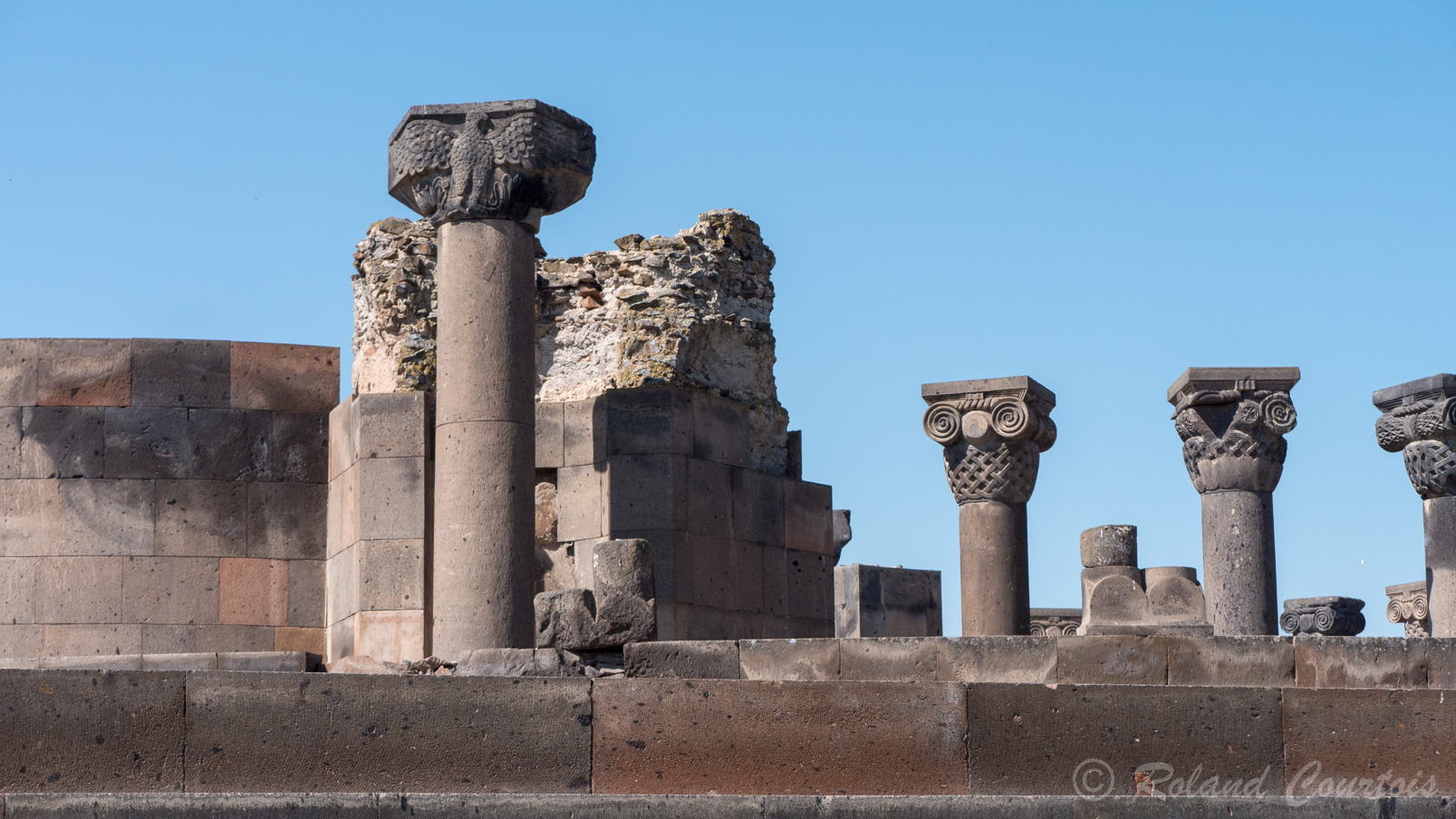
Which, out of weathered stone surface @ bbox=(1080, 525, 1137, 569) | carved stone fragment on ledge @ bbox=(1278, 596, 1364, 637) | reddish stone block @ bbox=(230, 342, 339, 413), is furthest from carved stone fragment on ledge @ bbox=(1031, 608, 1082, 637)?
reddish stone block @ bbox=(230, 342, 339, 413)

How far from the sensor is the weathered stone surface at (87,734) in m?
7.75

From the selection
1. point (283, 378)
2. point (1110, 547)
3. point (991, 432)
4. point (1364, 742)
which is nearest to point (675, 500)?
point (283, 378)

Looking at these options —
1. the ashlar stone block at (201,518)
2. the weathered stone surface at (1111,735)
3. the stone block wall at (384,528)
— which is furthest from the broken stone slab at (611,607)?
the ashlar stone block at (201,518)

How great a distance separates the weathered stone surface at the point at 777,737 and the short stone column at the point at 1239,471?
23.3 feet

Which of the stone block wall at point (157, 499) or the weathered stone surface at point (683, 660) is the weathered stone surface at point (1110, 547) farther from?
the weathered stone surface at point (683, 660)

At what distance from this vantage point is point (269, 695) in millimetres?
7980

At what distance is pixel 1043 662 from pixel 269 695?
3.73 metres

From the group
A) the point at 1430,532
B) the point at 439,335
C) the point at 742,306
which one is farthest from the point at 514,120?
the point at 1430,532

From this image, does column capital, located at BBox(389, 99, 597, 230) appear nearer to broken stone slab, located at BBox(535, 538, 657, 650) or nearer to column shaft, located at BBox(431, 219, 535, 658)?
column shaft, located at BBox(431, 219, 535, 658)

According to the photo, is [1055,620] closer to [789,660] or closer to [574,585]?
[574,585]

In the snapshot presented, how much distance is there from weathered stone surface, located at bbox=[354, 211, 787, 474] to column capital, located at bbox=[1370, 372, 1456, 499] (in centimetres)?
578

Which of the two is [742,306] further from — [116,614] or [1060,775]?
[1060,775]

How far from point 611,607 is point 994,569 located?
676cm

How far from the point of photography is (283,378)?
543 inches
